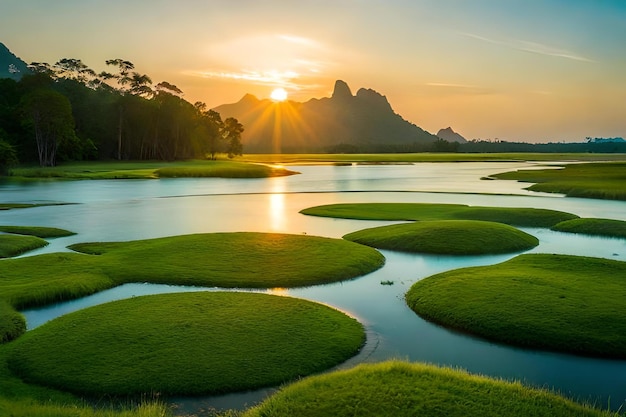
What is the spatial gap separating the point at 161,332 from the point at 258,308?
4.11m

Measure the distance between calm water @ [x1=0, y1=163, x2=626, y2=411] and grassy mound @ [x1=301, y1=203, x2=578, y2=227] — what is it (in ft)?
10.3

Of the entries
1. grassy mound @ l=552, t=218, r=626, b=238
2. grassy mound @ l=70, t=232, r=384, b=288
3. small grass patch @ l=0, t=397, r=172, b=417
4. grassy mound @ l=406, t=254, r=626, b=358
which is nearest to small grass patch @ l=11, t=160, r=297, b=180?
grassy mound @ l=70, t=232, r=384, b=288

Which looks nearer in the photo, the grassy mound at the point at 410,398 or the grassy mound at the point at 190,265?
the grassy mound at the point at 410,398

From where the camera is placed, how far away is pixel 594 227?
42750 mm

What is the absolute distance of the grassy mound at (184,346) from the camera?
1423cm

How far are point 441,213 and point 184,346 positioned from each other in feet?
131

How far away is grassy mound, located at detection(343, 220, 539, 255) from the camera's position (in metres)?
34.2

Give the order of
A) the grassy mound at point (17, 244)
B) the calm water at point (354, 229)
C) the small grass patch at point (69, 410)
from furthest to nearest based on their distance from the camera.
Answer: the grassy mound at point (17, 244), the calm water at point (354, 229), the small grass patch at point (69, 410)

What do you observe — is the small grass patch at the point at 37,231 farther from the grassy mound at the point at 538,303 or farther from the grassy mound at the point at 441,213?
the grassy mound at the point at 538,303

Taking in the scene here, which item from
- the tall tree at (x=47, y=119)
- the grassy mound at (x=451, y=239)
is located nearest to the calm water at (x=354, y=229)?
the grassy mound at (x=451, y=239)

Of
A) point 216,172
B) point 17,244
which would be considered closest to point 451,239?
point 17,244

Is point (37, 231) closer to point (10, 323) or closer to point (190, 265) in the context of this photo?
point (190, 265)

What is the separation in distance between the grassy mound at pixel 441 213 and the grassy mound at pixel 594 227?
1.92 meters

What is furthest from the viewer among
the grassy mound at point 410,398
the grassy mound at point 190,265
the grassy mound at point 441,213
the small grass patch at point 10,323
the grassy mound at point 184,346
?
the grassy mound at point 441,213
